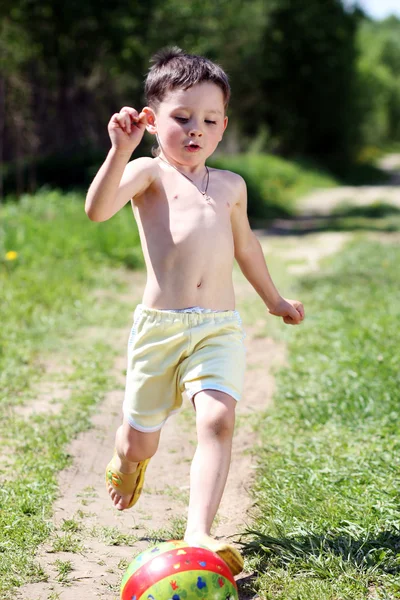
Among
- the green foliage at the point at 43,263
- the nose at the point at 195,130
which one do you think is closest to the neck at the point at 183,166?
the nose at the point at 195,130

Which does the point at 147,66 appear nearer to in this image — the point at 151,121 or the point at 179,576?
the point at 151,121

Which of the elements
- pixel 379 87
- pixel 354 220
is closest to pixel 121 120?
pixel 354 220

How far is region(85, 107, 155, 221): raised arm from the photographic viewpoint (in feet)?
8.34

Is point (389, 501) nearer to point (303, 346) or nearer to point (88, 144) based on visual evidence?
point (303, 346)

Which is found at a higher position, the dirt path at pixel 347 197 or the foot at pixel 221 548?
the foot at pixel 221 548

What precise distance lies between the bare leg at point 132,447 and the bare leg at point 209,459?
286mm

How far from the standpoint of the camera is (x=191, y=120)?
277 centimetres

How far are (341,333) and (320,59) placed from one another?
2151 centimetres

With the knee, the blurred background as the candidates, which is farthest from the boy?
the blurred background

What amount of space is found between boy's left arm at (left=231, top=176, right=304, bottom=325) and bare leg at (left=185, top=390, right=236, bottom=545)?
64 centimetres

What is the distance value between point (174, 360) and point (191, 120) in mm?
815

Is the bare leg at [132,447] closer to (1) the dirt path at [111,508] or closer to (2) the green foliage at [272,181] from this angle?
(1) the dirt path at [111,508]

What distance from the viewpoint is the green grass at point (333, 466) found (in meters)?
2.53

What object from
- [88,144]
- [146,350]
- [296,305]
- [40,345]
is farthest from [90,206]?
[88,144]
